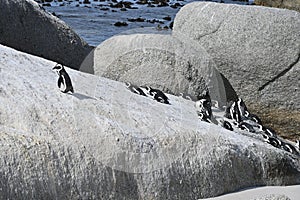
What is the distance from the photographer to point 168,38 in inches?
165

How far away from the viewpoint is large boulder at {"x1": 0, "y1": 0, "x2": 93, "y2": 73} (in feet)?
13.4

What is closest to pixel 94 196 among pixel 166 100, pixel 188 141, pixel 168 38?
pixel 188 141

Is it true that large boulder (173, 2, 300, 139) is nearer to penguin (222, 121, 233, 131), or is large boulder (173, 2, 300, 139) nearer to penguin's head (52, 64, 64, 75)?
penguin (222, 121, 233, 131)

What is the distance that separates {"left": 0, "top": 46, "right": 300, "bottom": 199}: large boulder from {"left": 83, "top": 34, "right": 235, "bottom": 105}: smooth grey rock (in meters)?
0.94

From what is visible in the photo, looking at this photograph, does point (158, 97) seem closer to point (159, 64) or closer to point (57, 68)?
Answer: point (57, 68)

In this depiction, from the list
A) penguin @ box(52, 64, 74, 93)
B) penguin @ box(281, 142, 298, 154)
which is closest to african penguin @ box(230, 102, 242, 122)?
penguin @ box(281, 142, 298, 154)

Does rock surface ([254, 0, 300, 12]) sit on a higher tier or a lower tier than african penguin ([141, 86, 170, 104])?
lower

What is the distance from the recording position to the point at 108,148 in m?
2.55

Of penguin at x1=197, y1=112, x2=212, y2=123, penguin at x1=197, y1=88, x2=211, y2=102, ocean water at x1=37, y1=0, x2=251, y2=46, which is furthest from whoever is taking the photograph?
ocean water at x1=37, y1=0, x2=251, y2=46

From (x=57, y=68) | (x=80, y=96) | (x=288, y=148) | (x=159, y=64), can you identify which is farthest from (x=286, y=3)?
(x=80, y=96)

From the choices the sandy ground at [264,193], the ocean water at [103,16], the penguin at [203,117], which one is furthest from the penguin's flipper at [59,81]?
the ocean water at [103,16]

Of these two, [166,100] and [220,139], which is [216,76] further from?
[220,139]

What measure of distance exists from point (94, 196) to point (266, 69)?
2199 mm

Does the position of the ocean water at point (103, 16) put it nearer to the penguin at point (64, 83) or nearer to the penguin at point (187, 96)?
the penguin at point (187, 96)
